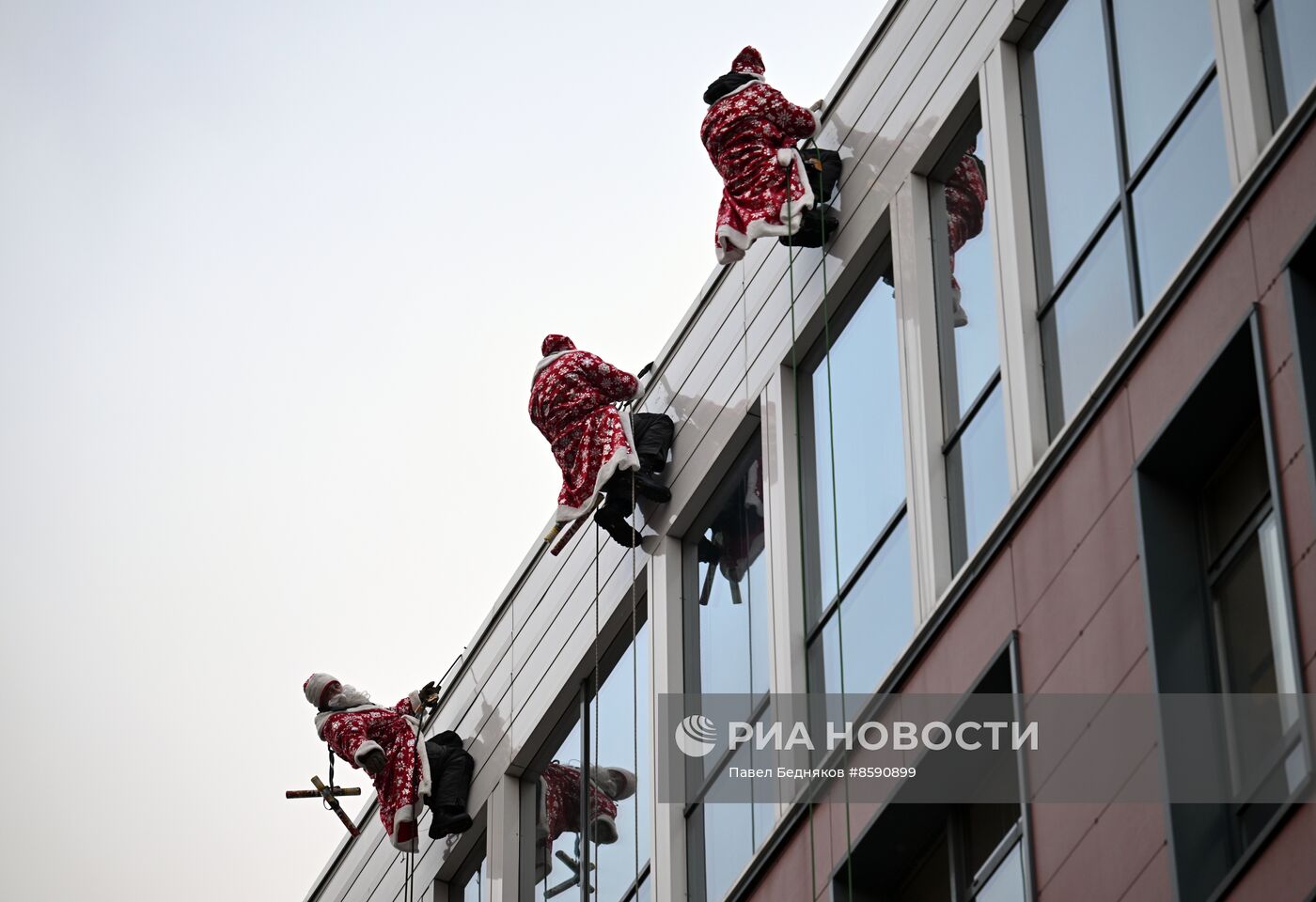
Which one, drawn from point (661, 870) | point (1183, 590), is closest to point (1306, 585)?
point (1183, 590)

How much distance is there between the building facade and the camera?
1100 centimetres

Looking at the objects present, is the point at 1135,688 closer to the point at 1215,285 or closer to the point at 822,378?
the point at 1215,285

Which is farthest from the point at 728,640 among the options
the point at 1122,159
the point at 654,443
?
the point at 1122,159

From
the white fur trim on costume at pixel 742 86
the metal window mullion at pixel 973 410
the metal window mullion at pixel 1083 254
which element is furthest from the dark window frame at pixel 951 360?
the white fur trim on costume at pixel 742 86

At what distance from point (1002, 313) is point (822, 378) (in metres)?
2.31

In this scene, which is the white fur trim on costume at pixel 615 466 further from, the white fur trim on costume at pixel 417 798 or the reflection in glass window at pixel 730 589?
the white fur trim on costume at pixel 417 798

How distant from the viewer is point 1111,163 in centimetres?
1280

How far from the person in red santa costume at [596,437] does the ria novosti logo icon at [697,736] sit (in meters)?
1.52

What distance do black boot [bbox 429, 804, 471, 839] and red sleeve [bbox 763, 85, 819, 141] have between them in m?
6.23

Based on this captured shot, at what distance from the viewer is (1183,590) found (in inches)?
447

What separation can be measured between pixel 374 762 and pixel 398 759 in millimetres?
190

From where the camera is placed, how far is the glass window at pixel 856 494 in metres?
14.0
